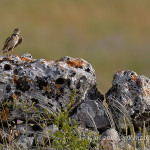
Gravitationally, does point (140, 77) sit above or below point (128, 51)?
below

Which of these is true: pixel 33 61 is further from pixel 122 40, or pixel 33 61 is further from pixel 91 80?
pixel 122 40

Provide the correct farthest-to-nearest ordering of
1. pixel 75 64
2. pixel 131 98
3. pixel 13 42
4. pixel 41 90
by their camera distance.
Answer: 1. pixel 13 42
2. pixel 75 64
3. pixel 131 98
4. pixel 41 90

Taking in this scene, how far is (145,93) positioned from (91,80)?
1080 millimetres

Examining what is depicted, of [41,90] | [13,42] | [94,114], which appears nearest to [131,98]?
[94,114]

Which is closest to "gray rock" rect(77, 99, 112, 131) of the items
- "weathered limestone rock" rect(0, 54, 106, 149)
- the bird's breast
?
"weathered limestone rock" rect(0, 54, 106, 149)

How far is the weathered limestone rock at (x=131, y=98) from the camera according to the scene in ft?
25.5

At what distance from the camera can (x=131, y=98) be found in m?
7.84

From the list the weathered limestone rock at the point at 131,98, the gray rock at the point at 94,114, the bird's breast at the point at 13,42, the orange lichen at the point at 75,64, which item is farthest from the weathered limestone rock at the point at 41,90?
the bird's breast at the point at 13,42

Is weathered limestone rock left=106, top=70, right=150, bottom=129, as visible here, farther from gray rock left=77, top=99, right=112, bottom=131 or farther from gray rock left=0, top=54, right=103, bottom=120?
gray rock left=0, top=54, right=103, bottom=120

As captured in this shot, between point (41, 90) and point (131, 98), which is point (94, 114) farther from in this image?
point (41, 90)

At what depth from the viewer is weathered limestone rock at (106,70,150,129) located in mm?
7770

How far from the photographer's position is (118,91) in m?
7.91

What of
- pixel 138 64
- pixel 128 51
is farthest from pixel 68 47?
pixel 138 64

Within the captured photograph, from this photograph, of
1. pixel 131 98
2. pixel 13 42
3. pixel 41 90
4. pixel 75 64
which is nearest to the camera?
pixel 41 90
